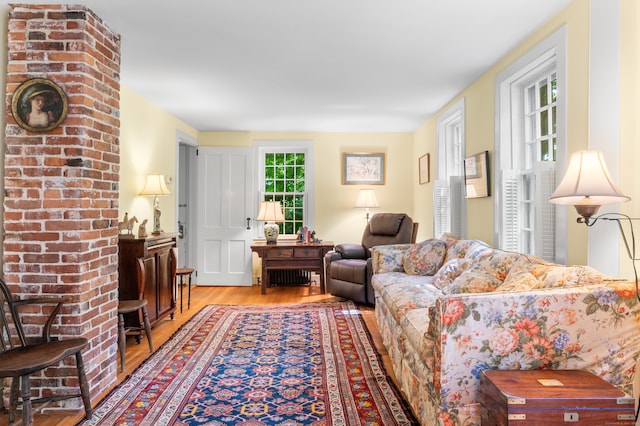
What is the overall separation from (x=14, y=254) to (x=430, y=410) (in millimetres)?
2592

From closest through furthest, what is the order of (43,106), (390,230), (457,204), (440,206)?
(43,106)
(457,204)
(440,206)
(390,230)

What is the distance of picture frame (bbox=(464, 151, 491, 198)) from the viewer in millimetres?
3955

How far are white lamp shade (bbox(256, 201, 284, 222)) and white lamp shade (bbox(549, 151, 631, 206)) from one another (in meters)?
4.63

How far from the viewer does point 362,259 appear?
19.8ft

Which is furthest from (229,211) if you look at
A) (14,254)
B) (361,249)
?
(14,254)

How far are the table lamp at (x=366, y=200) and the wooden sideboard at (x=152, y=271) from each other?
9.69 feet

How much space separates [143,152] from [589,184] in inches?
171

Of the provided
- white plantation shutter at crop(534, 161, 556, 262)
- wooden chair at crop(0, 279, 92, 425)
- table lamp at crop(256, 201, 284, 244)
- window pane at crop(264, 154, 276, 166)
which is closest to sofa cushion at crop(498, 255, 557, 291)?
white plantation shutter at crop(534, 161, 556, 262)

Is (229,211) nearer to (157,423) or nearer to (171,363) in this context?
(171,363)

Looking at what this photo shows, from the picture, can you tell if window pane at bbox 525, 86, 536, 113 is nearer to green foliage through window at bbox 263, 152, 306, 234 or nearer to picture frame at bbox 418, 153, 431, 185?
picture frame at bbox 418, 153, 431, 185

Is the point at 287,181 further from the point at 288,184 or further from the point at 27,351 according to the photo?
the point at 27,351

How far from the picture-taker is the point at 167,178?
5.60 meters

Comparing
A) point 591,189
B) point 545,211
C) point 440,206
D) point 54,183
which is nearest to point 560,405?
point 591,189

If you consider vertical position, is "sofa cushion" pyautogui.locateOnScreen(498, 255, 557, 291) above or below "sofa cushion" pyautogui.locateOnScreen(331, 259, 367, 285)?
above
